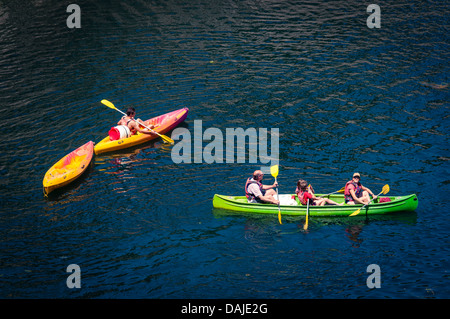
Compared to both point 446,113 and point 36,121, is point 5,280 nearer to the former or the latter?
point 36,121

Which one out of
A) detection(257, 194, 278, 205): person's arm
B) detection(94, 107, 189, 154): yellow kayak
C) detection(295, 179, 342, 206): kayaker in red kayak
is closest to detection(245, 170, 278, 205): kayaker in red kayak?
detection(257, 194, 278, 205): person's arm

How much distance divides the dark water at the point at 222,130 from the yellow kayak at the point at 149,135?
35 centimetres

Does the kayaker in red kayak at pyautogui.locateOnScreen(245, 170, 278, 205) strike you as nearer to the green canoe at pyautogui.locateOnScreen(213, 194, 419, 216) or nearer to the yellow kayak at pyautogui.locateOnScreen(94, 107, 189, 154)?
the green canoe at pyautogui.locateOnScreen(213, 194, 419, 216)

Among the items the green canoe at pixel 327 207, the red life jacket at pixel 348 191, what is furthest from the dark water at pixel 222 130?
the red life jacket at pixel 348 191

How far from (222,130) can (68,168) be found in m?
7.22

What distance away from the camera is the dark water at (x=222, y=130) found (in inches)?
595

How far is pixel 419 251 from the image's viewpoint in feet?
52.0

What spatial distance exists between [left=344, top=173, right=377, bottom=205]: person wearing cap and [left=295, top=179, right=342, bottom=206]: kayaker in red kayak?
0.56 m

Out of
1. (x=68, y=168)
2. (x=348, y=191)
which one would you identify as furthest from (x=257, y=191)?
(x=68, y=168)

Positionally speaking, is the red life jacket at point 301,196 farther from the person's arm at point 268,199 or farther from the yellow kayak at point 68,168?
the yellow kayak at point 68,168

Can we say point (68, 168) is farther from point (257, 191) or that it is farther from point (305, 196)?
point (305, 196)

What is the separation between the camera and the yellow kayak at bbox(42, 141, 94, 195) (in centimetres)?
1900

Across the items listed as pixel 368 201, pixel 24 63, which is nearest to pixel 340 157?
pixel 368 201

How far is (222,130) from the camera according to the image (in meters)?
23.5
